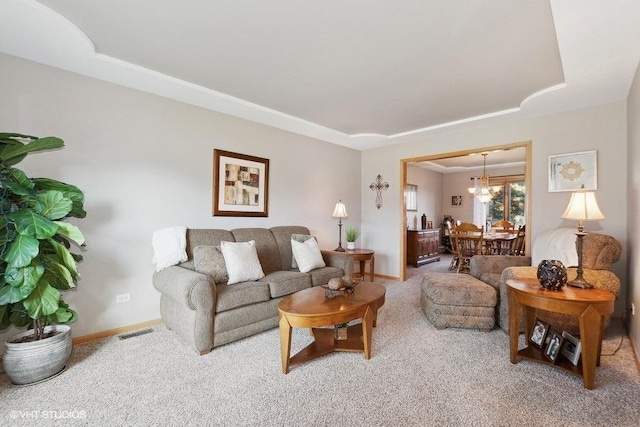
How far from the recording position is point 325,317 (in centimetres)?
214

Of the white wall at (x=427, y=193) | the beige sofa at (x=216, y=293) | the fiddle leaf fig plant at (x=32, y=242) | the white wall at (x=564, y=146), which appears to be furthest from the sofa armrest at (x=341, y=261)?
the white wall at (x=427, y=193)

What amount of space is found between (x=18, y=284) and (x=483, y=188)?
7261mm

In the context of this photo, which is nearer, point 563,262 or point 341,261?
point 563,262

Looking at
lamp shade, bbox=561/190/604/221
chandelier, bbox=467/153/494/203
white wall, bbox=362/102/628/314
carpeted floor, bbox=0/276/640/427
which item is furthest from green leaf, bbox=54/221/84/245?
chandelier, bbox=467/153/494/203

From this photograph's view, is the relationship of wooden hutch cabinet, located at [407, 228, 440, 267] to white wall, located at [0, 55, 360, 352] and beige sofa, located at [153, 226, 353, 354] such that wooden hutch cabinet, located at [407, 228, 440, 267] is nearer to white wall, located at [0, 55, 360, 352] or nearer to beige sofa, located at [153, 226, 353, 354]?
beige sofa, located at [153, 226, 353, 354]

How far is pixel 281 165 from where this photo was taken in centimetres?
432

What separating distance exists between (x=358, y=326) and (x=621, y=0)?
294 centimetres

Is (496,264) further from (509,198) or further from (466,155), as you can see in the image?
(509,198)

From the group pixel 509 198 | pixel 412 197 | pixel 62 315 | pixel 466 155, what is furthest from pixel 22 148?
pixel 509 198

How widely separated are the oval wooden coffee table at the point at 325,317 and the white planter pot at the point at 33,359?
62.4 inches

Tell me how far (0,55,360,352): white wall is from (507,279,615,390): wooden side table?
10.2ft

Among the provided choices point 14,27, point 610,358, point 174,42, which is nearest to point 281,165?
point 174,42

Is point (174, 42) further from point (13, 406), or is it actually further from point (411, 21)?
point (13, 406)

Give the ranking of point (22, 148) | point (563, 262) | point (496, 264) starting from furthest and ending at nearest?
point (496, 264)
point (563, 262)
point (22, 148)
